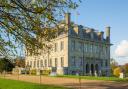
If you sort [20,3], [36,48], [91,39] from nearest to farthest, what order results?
[20,3] < [36,48] < [91,39]

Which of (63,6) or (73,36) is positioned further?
(73,36)

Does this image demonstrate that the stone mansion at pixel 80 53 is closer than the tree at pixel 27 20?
No

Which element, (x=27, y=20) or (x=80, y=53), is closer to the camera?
(x=27, y=20)

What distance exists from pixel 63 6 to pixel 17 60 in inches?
138

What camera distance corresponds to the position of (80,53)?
2504 inches

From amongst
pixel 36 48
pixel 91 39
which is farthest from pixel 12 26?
pixel 91 39

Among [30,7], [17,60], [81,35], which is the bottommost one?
[17,60]

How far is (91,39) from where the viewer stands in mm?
65938

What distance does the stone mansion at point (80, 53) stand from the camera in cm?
6038

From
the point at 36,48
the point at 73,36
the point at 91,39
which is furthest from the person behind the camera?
the point at 91,39

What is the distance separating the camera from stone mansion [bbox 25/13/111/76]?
6038cm

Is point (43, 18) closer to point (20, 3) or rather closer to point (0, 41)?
point (20, 3)

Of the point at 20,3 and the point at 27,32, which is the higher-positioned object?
the point at 20,3

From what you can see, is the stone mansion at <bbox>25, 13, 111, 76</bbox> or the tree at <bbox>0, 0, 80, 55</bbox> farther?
the stone mansion at <bbox>25, 13, 111, 76</bbox>
